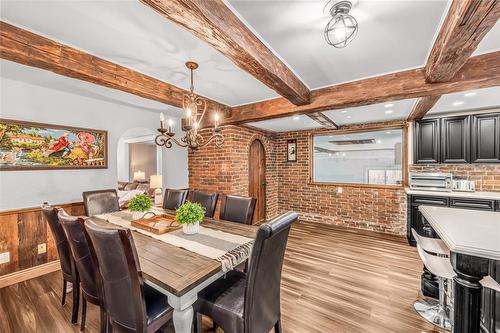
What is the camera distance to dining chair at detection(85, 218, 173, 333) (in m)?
1.18

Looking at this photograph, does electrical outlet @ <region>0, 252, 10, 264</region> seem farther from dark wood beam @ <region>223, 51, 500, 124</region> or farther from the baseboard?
dark wood beam @ <region>223, 51, 500, 124</region>

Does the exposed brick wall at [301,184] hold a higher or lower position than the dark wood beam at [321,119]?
lower

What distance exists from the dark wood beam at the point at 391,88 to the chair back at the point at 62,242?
2560 mm

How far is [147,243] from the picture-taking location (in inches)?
69.4

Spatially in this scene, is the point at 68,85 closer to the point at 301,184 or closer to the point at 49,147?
the point at 49,147

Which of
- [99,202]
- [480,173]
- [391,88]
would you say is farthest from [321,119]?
[99,202]

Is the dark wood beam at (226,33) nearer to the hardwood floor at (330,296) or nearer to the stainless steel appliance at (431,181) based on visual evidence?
the hardwood floor at (330,296)

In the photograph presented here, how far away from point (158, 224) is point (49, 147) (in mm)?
2048

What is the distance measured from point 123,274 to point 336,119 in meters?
4.05

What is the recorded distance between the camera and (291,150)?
17.7 ft

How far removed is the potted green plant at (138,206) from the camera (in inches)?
95.1

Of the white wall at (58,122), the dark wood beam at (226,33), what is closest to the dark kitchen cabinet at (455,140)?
the dark wood beam at (226,33)

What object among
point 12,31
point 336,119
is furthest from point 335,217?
point 12,31

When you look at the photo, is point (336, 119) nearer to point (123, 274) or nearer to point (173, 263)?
point (173, 263)
